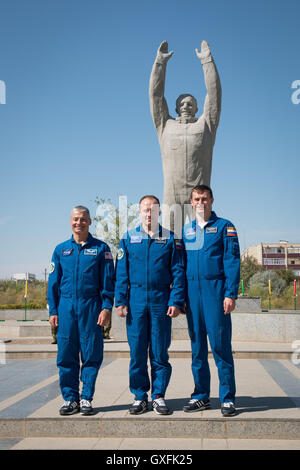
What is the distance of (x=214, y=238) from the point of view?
12.3 ft

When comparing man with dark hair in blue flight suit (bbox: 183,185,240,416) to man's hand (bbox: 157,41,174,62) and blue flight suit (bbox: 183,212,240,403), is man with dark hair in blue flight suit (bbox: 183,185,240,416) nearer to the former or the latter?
blue flight suit (bbox: 183,212,240,403)

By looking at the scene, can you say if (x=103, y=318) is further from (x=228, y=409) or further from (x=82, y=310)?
(x=228, y=409)

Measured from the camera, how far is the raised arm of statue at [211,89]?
942 centimetres

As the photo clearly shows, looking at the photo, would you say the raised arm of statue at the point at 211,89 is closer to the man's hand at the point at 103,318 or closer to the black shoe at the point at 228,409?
the man's hand at the point at 103,318

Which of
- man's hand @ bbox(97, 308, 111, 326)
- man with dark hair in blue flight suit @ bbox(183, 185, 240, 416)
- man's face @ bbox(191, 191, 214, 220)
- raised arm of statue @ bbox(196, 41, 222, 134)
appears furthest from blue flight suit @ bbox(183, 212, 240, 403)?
raised arm of statue @ bbox(196, 41, 222, 134)

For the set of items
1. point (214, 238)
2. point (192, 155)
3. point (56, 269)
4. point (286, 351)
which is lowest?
point (286, 351)

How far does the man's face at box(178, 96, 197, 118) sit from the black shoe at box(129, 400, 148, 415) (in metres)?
7.41

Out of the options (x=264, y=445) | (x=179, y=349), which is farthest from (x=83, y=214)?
(x=179, y=349)

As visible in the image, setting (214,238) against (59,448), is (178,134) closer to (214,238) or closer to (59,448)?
(214,238)

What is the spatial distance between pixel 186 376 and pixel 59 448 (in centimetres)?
251

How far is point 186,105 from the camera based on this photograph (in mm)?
9906

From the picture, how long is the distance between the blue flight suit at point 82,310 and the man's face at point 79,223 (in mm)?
101

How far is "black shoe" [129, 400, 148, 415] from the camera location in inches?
140

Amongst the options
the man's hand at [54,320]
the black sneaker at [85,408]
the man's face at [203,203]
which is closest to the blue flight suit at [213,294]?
the man's face at [203,203]
